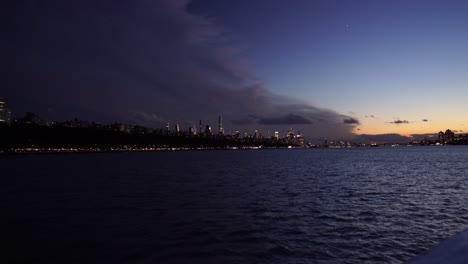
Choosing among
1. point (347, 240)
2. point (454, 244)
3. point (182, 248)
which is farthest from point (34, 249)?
point (454, 244)

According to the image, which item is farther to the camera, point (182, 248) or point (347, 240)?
point (347, 240)

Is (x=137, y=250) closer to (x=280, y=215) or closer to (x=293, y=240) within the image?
(x=293, y=240)

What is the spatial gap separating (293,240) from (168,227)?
8962 mm

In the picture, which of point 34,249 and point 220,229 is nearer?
point 34,249

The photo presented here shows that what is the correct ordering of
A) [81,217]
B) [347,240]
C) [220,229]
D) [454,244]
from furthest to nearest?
[81,217] < [220,229] < [347,240] < [454,244]

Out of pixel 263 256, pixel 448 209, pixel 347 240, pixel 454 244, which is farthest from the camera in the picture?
pixel 448 209

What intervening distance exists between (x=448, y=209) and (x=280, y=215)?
1582cm

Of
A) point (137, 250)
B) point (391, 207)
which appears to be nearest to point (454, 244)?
point (137, 250)

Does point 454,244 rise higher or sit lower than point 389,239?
→ higher

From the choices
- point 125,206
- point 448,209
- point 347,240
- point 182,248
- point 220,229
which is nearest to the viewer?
point 182,248

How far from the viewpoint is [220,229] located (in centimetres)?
2488

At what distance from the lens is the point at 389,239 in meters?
22.0

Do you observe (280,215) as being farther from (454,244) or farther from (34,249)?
(454,244)

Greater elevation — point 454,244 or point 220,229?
point 454,244
